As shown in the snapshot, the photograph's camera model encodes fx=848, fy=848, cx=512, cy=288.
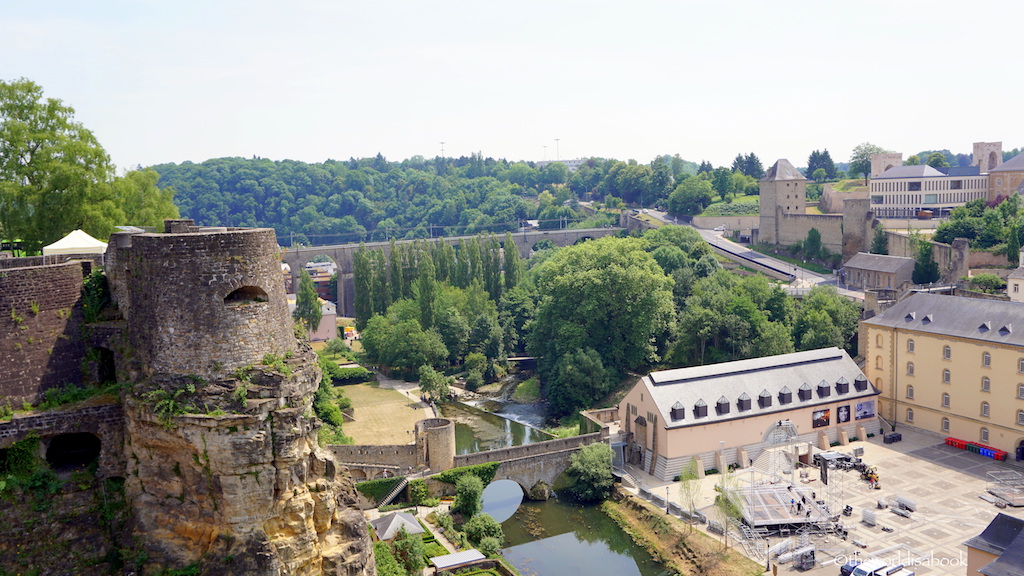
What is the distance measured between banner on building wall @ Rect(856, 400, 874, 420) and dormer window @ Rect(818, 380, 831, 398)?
74.2 inches

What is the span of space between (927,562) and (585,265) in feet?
102

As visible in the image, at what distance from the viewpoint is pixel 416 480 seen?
115 feet

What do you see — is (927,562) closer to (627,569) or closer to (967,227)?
(627,569)

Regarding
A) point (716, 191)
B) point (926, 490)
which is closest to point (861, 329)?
point (926, 490)

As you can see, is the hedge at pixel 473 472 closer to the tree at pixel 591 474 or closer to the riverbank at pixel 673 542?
the tree at pixel 591 474

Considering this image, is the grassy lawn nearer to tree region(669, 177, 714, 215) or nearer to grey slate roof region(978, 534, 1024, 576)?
grey slate roof region(978, 534, 1024, 576)

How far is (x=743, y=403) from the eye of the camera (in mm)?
38781

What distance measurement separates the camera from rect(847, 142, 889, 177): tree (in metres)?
95.8

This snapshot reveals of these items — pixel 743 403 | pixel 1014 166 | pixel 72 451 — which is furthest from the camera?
pixel 1014 166

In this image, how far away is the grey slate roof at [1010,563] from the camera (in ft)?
69.1

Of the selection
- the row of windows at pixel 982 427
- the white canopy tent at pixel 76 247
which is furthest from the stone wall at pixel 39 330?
the row of windows at pixel 982 427

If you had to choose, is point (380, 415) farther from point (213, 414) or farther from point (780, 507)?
point (213, 414)

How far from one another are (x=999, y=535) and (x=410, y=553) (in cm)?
1752

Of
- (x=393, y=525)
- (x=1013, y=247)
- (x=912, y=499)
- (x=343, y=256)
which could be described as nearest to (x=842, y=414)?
(x=912, y=499)
